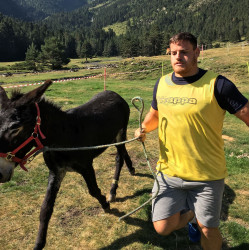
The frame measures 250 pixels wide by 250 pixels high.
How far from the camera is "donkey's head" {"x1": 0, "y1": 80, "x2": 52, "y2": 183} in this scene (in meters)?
2.42

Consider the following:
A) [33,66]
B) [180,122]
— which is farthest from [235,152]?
[33,66]

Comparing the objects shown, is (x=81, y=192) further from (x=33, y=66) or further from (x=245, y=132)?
(x=33, y=66)

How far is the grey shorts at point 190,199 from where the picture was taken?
2.50m

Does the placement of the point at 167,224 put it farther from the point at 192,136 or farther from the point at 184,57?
the point at 184,57

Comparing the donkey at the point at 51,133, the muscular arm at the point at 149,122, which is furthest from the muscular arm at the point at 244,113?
the donkey at the point at 51,133

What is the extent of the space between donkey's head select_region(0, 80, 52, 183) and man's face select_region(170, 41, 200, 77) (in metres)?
1.49

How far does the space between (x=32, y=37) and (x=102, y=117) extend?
124 meters

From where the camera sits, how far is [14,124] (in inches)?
95.6

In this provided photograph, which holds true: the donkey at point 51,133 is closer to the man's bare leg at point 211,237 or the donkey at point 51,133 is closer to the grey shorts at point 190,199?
the grey shorts at point 190,199

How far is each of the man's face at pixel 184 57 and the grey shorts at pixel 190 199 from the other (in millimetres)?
1284

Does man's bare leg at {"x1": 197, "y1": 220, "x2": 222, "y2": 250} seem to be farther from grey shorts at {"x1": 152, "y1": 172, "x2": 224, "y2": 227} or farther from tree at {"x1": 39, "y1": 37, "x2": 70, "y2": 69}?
tree at {"x1": 39, "y1": 37, "x2": 70, "y2": 69}

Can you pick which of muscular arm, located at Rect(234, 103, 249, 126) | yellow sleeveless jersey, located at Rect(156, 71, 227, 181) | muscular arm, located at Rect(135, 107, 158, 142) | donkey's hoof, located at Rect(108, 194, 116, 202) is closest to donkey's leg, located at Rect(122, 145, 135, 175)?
donkey's hoof, located at Rect(108, 194, 116, 202)

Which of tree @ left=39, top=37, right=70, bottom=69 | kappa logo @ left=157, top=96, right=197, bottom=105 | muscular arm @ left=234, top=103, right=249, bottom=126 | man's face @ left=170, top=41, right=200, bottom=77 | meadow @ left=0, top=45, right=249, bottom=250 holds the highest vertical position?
tree @ left=39, top=37, right=70, bottom=69

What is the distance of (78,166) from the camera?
3449mm
